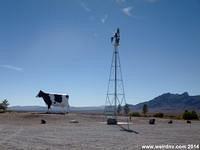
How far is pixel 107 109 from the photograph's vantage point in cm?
4962

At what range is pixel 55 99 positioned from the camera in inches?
2244

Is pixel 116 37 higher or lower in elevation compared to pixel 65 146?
higher

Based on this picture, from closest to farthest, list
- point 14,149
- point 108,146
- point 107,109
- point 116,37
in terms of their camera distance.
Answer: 1. point 14,149
2. point 108,146
3. point 116,37
4. point 107,109

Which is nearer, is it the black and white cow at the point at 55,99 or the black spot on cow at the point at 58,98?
the black and white cow at the point at 55,99

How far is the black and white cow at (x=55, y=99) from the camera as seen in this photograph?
56250 millimetres

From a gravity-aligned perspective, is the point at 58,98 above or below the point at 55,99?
above

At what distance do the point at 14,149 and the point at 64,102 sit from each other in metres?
41.6

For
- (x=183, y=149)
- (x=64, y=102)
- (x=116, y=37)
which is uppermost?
(x=116, y=37)

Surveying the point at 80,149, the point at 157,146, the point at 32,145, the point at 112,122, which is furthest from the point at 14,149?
the point at 112,122

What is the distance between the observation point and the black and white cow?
Result: 56.2 meters

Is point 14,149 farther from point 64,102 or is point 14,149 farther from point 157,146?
point 64,102

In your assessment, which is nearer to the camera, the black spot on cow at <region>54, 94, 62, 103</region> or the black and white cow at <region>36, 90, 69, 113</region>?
the black and white cow at <region>36, 90, 69, 113</region>

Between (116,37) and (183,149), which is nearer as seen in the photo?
(183,149)

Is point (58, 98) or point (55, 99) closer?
point (55, 99)
